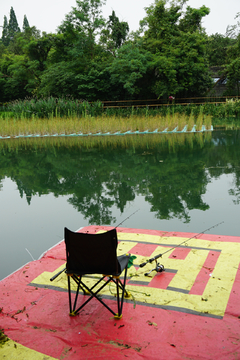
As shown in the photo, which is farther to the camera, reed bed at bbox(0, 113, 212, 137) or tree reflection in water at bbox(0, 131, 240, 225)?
reed bed at bbox(0, 113, 212, 137)

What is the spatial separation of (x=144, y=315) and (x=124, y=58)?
2670 centimetres

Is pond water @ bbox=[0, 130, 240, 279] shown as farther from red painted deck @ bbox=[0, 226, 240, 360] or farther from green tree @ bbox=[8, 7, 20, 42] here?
green tree @ bbox=[8, 7, 20, 42]

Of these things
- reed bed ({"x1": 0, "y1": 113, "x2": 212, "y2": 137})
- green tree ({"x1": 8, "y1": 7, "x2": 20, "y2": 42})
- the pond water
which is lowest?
the pond water

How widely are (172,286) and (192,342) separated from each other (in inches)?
27.5

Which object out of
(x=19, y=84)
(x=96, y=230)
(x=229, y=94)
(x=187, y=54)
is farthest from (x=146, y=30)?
(x=96, y=230)

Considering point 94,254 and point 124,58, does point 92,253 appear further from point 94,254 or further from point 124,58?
point 124,58

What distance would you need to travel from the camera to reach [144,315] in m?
2.47

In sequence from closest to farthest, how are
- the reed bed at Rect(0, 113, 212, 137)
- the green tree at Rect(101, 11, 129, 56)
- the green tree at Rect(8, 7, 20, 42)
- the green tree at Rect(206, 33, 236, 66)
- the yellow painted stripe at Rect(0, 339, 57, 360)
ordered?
the yellow painted stripe at Rect(0, 339, 57, 360)
the reed bed at Rect(0, 113, 212, 137)
the green tree at Rect(101, 11, 129, 56)
the green tree at Rect(206, 33, 236, 66)
the green tree at Rect(8, 7, 20, 42)

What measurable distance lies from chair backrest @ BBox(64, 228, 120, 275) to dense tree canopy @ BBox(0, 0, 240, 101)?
83.3 ft

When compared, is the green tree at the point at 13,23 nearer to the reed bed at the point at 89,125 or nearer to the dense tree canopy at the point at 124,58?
the dense tree canopy at the point at 124,58

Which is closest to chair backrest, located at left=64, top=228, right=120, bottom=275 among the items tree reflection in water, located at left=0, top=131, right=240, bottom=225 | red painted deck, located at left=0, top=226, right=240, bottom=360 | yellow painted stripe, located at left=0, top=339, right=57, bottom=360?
red painted deck, located at left=0, top=226, right=240, bottom=360

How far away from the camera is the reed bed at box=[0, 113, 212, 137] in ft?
53.9

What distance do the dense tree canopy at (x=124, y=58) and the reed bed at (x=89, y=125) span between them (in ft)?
31.8

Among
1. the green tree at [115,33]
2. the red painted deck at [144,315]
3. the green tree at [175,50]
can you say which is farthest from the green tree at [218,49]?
the red painted deck at [144,315]
